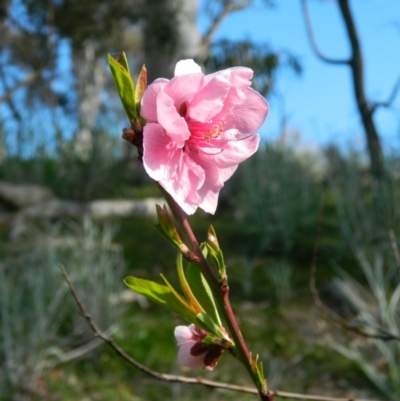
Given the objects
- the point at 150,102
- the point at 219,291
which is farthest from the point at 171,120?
the point at 219,291

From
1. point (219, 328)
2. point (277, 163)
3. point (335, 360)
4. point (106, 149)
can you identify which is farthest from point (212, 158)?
point (106, 149)

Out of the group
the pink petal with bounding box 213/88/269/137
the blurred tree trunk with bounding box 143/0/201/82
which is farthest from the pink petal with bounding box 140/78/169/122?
the blurred tree trunk with bounding box 143/0/201/82

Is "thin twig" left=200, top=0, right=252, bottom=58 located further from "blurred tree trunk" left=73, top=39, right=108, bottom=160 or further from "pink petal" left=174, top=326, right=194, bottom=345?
"pink petal" left=174, top=326, right=194, bottom=345

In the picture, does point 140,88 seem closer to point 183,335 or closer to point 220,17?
point 183,335

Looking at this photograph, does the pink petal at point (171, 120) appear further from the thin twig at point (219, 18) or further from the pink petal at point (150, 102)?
the thin twig at point (219, 18)

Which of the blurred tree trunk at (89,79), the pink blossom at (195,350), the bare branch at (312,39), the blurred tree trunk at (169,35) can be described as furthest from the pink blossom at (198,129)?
the blurred tree trunk at (89,79)

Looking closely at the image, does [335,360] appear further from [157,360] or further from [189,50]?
[189,50]
